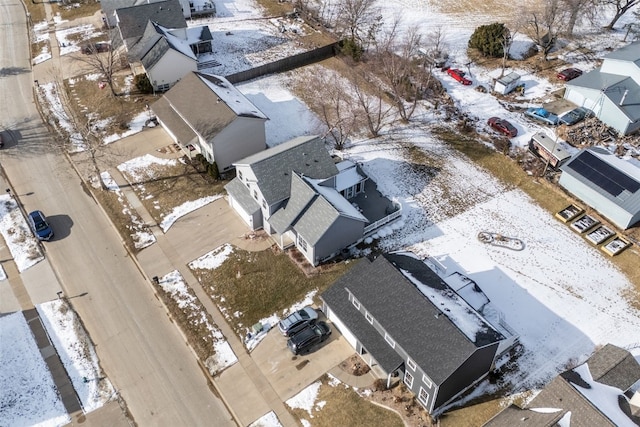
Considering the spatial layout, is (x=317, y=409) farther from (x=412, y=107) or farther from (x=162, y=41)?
(x=162, y=41)

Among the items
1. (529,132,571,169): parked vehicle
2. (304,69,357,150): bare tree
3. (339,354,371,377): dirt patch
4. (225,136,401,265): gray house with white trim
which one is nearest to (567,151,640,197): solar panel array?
(529,132,571,169): parked vehicle

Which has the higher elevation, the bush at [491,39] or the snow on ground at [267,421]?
the bush at [491,39]

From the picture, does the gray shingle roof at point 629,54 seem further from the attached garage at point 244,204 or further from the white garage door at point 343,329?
the white garage door at point 343,329

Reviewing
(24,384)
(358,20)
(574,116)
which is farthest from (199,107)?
(574,116)

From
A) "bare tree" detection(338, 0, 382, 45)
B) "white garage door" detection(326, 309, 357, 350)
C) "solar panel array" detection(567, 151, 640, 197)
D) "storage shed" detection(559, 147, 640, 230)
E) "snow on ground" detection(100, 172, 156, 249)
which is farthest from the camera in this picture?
"bare tree" detection(338, 0, 382, 45)

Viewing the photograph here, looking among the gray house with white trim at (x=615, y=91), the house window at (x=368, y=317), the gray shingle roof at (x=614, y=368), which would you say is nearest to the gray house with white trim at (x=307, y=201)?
the house window at (x=368, y=317)

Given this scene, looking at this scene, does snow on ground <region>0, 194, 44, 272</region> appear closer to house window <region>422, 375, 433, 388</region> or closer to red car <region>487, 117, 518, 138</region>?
house window <region>422, 375, 433, 388</region>

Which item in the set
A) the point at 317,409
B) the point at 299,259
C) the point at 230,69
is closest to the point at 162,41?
the point at 230,69
